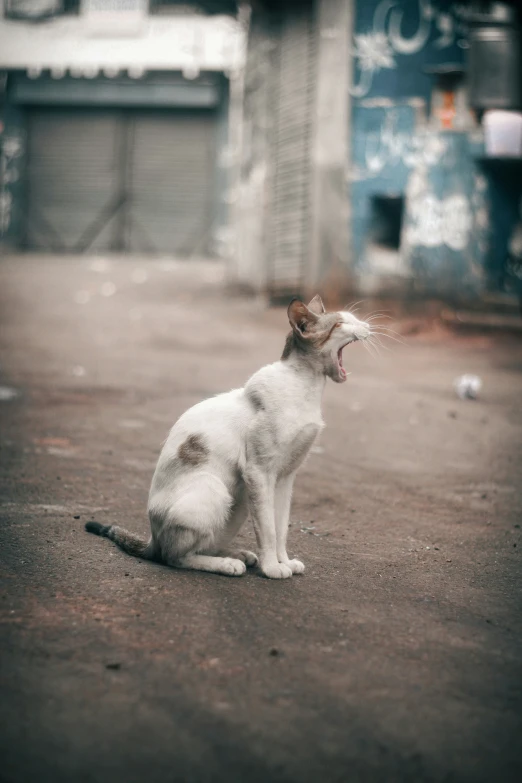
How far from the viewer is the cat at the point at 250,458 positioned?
326 cm

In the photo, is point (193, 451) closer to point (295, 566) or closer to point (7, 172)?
point (295, 566)

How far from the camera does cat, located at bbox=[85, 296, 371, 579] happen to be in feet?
10.7

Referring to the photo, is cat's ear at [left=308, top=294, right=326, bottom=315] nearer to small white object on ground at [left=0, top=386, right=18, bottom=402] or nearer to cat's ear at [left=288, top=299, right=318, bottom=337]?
cat's ear at [left=288, top=299, right=318, bottom=337]

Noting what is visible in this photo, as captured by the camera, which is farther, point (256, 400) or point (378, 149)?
point (378, 149)

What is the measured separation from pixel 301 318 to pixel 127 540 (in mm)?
1099

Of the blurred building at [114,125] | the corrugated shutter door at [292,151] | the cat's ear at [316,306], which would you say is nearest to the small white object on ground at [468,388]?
the cat's ear at [316,306]

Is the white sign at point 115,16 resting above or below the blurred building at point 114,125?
above

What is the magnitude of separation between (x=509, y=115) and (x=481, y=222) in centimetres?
120

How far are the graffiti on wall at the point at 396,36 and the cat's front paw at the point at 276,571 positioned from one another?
886 centimetres

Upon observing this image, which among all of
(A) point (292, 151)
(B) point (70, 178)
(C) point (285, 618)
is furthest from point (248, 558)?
(B) point (70, 178)

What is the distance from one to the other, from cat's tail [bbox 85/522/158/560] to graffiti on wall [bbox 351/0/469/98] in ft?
28.2

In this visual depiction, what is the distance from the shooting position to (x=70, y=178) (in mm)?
21172

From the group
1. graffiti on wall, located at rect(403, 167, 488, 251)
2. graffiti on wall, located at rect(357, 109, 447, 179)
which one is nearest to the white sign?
graffiti on wall, located at rect(357, 109, 447, 179)

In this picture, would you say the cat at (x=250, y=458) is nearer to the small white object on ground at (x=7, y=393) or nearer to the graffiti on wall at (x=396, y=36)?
the small white object on ground at (x=7, y=393)
